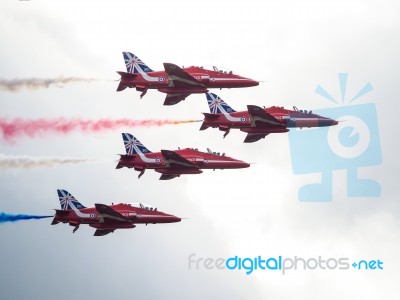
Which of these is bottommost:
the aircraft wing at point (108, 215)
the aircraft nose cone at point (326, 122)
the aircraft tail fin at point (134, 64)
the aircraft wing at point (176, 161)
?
the aircraft wing at point (108, 215)

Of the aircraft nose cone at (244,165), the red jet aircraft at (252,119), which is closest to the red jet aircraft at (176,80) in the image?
the red jet aircraft at (252,119)

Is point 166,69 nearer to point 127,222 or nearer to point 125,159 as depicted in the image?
point 125,159

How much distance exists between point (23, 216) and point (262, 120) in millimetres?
25852

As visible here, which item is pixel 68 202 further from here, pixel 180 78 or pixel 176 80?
pixel 180 78

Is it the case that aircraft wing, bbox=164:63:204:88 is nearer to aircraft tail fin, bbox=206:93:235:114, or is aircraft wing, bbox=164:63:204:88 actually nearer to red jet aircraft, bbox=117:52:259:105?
red jet aircraft, bbox=117:52:259:105

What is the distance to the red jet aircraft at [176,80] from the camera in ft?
338

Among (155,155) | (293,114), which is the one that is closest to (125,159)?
(155,155)

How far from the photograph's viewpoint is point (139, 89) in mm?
103625

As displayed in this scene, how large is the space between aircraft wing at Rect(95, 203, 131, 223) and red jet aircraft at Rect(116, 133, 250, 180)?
180 inches

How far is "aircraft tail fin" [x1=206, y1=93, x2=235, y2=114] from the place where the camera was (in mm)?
106250

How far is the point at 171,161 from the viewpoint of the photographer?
105 meters

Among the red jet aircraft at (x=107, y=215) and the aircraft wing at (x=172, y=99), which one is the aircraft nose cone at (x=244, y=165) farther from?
the aircraft wing at (x=172, y=99)

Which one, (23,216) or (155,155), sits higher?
(155,155)

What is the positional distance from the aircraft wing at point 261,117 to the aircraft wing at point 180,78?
19.0 feet
